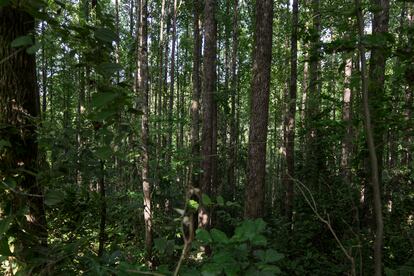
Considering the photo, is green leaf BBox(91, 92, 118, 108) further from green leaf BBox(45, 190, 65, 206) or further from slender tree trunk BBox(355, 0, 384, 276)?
slender tree trunk BBox(355, 0, 384, 276)

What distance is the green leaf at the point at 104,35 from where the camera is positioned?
1.23 metres

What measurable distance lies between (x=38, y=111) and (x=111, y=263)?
0.95 m

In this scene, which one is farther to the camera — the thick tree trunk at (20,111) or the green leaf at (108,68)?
the thick tree trunk at (20,111)

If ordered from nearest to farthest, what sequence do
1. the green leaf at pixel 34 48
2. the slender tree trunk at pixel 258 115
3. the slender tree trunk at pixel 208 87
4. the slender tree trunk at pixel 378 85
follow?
1. the green leaf at pixel 34 48
2. the slender tree trunk at pixel 378 85
3. the slender tree trunk at pixel 258 115
4. the slender tree trunk at pixel 208 87

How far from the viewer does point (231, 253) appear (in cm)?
122

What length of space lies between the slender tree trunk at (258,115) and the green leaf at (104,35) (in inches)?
218

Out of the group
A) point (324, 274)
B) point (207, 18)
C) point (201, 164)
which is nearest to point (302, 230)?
point (324, 274)

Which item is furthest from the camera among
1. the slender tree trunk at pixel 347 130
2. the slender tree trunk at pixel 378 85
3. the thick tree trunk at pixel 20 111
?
the slender tree trunk at pixel 347 130

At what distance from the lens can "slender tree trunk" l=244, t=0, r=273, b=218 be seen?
654 cm

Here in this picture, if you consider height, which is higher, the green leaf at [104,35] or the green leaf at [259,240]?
the green leaf at [104,35]

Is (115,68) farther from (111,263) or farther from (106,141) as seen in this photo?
(111,263)

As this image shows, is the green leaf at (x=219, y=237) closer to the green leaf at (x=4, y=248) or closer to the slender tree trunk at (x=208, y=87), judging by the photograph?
the green leaf at (x=4, y=248)

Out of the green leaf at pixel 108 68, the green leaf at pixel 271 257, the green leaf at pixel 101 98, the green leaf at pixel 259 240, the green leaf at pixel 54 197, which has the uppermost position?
the green leaf at pixel 108 68

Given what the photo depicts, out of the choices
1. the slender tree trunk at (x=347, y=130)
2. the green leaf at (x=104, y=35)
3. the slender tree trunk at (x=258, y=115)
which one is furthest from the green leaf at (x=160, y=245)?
the slender tree trunk at (x=258, y=115)
